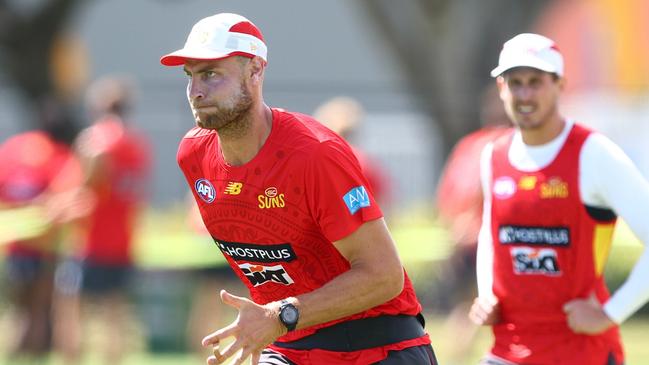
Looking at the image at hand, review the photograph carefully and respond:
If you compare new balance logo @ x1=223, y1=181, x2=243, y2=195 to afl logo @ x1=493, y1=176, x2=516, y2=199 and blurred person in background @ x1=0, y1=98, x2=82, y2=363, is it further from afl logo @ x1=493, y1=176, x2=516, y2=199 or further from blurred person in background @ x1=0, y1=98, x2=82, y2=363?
blurred person in background @ x1=0, y1=98, x2=82, y2=363

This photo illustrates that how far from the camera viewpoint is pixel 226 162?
5.35 m

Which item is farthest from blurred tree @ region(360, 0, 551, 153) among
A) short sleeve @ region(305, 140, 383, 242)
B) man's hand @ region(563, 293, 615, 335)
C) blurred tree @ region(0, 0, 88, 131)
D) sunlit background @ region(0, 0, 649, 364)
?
short sleeve @ region(305, 140, 383, 242)

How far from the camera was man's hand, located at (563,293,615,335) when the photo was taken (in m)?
5.98

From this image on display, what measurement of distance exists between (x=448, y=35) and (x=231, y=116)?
47.2ft

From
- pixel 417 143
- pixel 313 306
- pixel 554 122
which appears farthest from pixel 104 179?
pixel 417 143

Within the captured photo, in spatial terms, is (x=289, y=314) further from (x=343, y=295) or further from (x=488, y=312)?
(x=488, y=312)

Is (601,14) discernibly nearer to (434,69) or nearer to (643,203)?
(434,69)

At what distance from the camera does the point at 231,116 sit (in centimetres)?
513

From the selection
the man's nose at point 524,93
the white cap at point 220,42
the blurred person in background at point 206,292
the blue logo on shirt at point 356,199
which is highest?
the white cap at point 220,42

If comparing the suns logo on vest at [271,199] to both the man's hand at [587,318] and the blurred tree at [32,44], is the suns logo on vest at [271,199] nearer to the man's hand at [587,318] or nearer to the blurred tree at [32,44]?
the man's hand at [587,318]

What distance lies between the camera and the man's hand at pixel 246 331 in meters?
4.66

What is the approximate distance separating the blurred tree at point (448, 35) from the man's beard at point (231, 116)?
45.5 ft

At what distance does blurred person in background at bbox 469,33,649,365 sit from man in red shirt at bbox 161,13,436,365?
0.92 metres

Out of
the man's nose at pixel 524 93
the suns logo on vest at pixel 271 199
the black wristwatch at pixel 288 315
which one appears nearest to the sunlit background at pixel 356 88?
the man's nose at pixel 524 93
